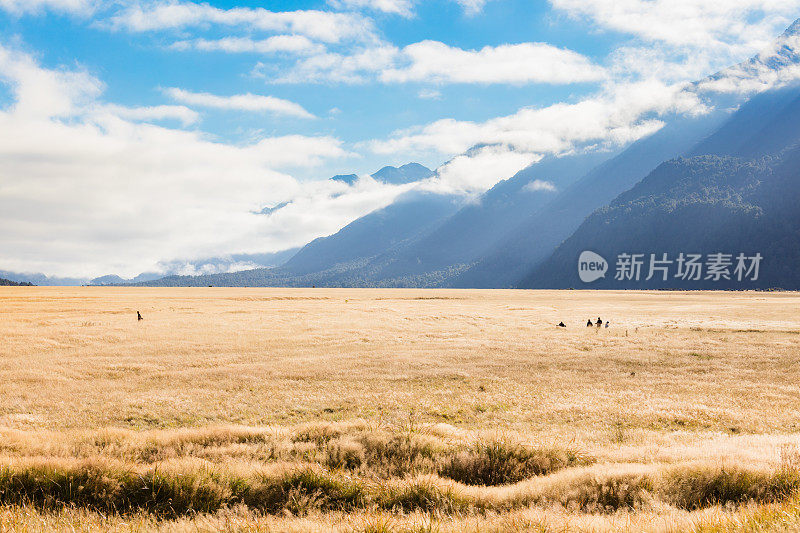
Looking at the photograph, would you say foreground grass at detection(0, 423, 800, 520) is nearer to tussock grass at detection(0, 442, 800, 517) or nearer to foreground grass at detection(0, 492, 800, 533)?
tussock grass at detection(0, 442, 800, 517)

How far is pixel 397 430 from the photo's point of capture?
41.4ft

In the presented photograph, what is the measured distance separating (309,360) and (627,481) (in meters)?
24.0

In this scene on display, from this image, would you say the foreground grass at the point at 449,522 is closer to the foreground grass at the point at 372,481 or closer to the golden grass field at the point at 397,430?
the golden grass field at the point at 397,430

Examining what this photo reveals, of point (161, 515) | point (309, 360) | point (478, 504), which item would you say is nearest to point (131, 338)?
point (309, 360)

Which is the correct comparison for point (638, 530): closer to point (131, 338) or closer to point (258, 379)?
point (258, 379)

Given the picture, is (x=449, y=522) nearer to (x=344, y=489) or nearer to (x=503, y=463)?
(x=344, y=489)

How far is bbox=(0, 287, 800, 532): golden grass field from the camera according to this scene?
7.74 meters

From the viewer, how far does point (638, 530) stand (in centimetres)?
625

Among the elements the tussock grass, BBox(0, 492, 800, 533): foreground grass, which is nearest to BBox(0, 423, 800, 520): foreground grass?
the tussock grass

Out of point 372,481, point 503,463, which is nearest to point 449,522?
point 372,481

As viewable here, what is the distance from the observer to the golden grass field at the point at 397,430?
774 centimetres

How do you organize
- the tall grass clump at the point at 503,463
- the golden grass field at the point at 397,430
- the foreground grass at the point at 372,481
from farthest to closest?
the tall grass clump at the point at 503,463
the foreground grass at the point at 372,481
the golden grass field at the point at 397,430

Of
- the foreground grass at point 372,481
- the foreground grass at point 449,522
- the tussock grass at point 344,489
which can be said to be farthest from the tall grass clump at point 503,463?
the foreground grass at point 449,522

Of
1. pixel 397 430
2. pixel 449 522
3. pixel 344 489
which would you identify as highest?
pixel 449 522
